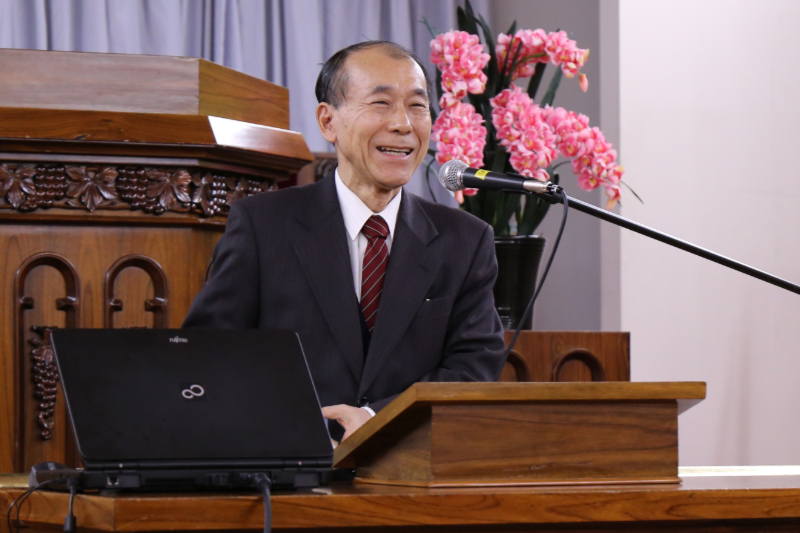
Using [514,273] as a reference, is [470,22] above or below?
above

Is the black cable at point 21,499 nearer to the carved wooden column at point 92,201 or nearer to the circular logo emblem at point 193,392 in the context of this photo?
the circular logo emblem at point 193,392

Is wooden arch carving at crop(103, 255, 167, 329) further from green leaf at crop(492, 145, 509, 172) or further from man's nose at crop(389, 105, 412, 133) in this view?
green leaf at crop(492, 145, 509, 172)

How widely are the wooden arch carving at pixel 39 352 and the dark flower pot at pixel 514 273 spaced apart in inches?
37.6

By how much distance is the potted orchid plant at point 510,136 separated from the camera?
2133 millimetres

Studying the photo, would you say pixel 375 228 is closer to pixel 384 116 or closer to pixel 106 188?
pixel 384 116

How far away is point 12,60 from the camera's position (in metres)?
1.53

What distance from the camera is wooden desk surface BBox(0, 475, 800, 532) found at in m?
Answer: 0.75

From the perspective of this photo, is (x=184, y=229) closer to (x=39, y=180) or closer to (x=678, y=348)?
(x=39, y=180)

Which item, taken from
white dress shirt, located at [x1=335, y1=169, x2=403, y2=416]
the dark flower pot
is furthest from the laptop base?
the dark flower pot

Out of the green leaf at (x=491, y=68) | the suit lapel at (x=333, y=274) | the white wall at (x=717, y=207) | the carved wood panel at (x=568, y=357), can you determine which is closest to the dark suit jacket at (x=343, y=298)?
the suit lapel at (x=333, y=274)

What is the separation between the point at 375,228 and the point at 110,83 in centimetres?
49

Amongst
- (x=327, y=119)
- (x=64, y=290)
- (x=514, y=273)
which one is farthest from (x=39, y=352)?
(x=514, y=273)

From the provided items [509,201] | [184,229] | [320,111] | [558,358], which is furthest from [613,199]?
[184,229]

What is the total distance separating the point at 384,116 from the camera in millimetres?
1520
